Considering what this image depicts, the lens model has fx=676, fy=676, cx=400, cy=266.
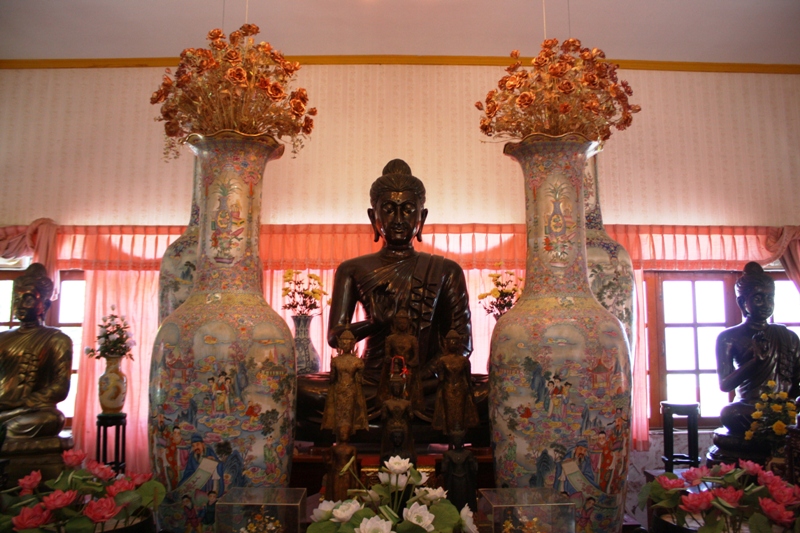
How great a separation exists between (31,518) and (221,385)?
0.65 metres

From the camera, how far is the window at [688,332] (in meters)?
5.95

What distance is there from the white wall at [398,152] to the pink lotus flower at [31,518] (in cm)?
455

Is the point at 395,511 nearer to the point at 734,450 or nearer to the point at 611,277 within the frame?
the point at 611,277

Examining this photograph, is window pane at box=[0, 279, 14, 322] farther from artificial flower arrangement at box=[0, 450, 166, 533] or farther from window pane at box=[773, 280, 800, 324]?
window pane at box=[773, 280, 800, 324]

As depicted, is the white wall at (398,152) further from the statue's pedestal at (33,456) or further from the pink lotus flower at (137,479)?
the pink lotus flower at (137,479)

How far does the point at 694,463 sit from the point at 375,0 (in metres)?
4.02

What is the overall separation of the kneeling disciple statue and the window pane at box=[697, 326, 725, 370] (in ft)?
16.5

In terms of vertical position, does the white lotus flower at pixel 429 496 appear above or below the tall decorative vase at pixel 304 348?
below

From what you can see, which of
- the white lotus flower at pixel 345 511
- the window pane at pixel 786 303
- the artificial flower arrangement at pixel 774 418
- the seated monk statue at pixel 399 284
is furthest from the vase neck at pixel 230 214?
the window pane at pixel 786 303

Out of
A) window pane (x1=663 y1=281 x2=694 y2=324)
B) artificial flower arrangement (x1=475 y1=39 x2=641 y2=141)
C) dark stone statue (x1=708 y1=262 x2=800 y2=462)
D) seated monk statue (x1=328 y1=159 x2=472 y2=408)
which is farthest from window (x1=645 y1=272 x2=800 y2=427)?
artificial flower arrangement (x1=475 y1=39 x2=641 y2=141)

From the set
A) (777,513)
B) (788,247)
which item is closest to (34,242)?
(777,513)

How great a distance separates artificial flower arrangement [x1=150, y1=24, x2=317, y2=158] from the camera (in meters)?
2.33

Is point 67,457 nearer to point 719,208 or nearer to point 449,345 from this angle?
point 449,345

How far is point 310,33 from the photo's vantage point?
586 cm
